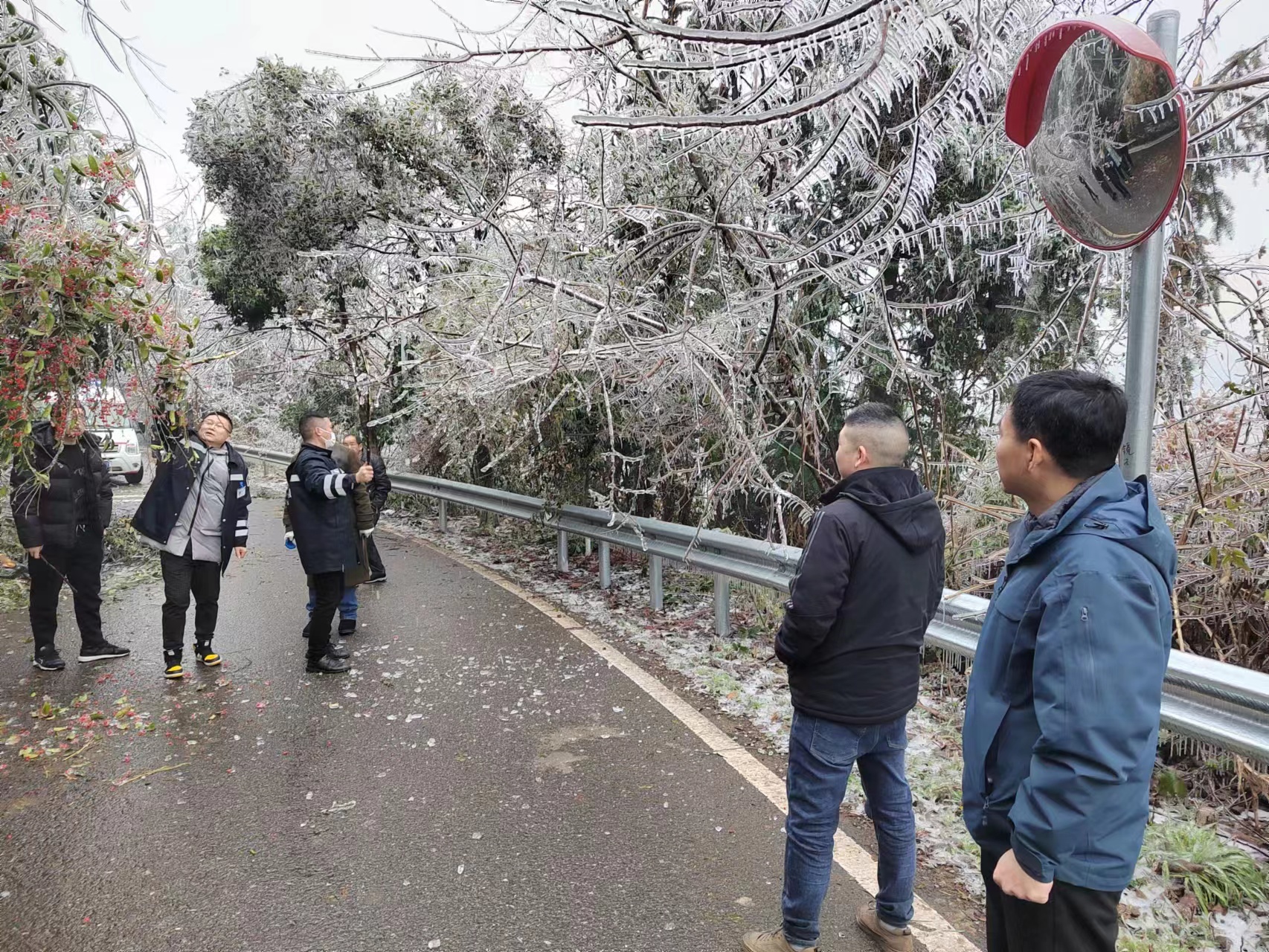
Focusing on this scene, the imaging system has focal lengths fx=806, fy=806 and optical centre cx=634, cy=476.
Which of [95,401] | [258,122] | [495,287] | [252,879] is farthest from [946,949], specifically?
[258,122]

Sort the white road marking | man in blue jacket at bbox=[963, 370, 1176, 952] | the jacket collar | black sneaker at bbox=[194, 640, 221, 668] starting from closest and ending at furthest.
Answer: man in blue jacket at bbox=[963, 370, 1176, 952]
the jacket collar
the white road marking
black sneaker at bbox=[194, 640, 221, 668]

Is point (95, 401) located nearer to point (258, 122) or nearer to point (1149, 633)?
point (1149, 633)

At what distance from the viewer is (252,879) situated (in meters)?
3.27

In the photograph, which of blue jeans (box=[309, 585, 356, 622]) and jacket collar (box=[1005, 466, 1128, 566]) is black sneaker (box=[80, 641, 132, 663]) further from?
jacket collar (box=[1005, 466, 1128, 566])

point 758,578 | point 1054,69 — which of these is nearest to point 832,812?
point 1054,69

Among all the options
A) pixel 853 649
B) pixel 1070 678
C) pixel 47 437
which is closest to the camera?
pixel 1070 678

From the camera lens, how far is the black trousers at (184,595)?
574 cm

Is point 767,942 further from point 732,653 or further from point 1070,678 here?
point 732,653

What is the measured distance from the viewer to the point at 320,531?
574cm

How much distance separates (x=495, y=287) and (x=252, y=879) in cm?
495

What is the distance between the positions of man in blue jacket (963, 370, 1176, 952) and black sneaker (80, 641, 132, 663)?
20.6 feet

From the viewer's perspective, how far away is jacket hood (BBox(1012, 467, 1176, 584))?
1.76 m

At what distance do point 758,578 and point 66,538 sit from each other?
4.92 m

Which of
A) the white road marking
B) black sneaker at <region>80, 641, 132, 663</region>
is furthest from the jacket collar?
black sneaker at <region>80, 641, 132, 663</region>
